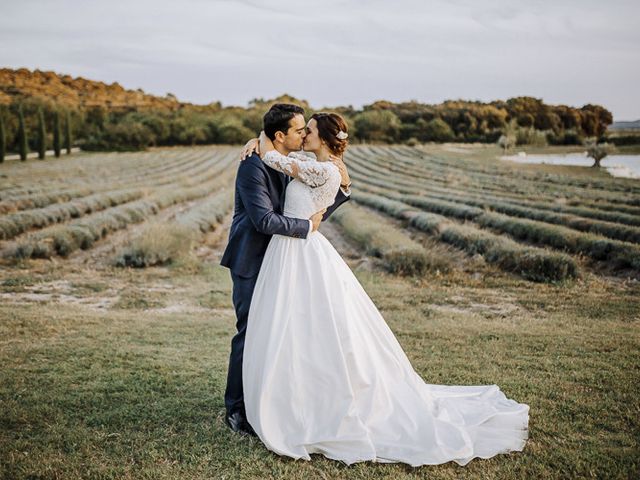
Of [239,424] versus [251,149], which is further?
[239,424]

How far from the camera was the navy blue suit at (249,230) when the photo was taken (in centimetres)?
375

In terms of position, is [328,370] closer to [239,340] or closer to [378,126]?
[239,340]

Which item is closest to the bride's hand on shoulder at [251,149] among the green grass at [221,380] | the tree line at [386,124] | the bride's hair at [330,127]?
the bride's hair at [330,127]

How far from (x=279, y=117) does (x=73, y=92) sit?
98.6m

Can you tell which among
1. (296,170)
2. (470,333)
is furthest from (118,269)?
(296,170)

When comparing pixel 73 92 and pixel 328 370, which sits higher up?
pixel 73 92

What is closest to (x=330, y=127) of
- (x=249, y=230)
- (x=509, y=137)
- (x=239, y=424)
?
(x=249, y=230)

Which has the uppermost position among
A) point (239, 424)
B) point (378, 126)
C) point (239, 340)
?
point (378, 126)

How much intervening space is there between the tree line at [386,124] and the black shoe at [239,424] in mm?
62494

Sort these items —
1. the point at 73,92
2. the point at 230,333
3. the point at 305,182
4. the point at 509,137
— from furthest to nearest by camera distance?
the point at 73,92 < the point at 509,137 < the point at 230,333 < the point at 305,182

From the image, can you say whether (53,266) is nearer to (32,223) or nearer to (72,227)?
(72,227)

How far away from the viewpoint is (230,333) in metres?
6.97

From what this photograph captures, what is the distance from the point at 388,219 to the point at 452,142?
58.5 metres

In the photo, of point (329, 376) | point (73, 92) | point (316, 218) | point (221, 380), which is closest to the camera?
point (329, 376)
